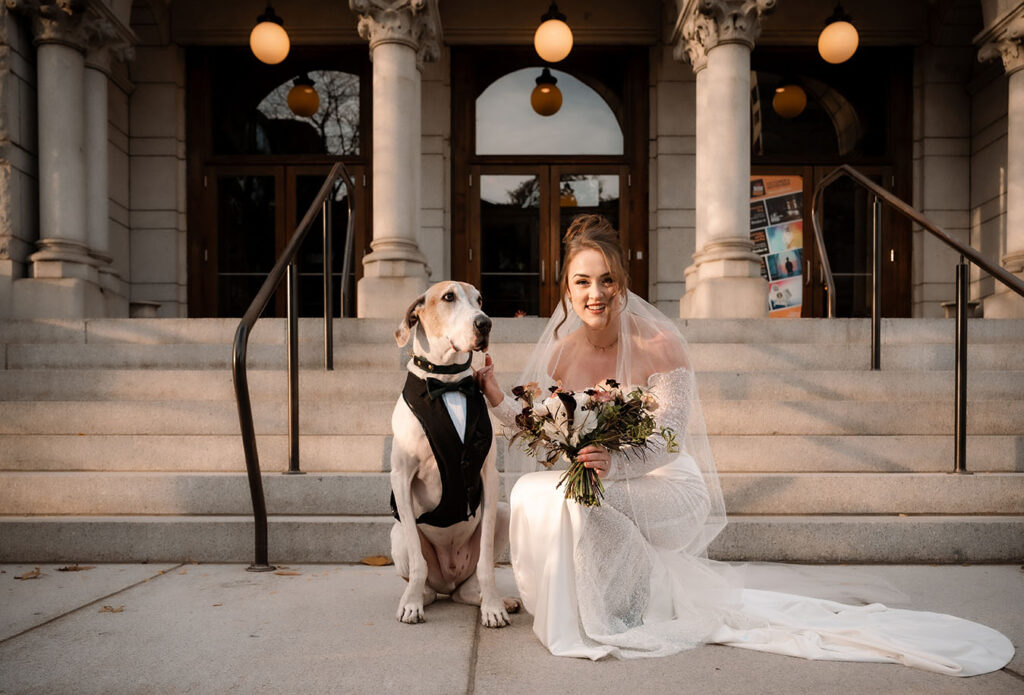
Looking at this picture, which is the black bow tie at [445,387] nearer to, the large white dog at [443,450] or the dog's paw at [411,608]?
the large white dog at [443,450]

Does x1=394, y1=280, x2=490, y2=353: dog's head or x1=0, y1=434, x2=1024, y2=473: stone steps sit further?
x1=0, y1=434, x2=1024, y2=473: stone steps

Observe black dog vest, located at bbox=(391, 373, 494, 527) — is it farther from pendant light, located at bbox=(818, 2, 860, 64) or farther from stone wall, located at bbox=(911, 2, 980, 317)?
stone wall, located at bbox=(911, 2, 980, 317)

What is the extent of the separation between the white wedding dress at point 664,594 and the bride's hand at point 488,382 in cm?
7

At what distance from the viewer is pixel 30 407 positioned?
495 cm

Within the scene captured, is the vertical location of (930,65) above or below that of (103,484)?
above

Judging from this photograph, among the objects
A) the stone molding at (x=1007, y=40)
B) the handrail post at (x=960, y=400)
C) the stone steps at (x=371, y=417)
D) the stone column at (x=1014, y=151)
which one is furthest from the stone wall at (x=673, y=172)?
the handrail post at (x=960, y=400)

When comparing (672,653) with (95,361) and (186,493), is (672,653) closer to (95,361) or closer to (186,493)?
(186,493)

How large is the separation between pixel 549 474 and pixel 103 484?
2693 mm

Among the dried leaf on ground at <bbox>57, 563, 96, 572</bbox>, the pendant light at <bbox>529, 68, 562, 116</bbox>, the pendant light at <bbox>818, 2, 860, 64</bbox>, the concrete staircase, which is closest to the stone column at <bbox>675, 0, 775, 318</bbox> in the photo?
the pendant light at <bbox>818, 2, 860, 64</bbox>

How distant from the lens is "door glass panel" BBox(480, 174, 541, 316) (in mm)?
10023

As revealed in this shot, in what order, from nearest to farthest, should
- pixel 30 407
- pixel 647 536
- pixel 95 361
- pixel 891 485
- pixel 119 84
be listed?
pixel 647 536
pixel 891 485
pixel 30 407
pixel 95 361
pixel 119 84

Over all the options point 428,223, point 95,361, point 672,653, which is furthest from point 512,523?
point 428,223

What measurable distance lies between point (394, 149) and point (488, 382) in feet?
17.0

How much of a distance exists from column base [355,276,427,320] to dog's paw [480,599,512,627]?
15.7 ft
